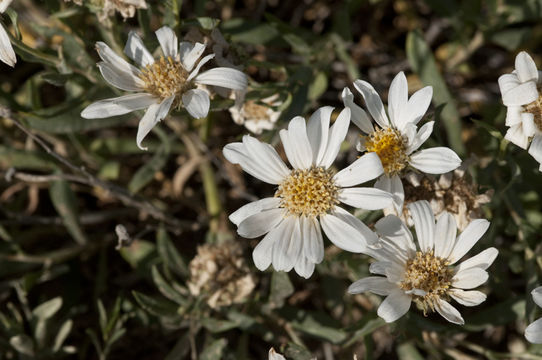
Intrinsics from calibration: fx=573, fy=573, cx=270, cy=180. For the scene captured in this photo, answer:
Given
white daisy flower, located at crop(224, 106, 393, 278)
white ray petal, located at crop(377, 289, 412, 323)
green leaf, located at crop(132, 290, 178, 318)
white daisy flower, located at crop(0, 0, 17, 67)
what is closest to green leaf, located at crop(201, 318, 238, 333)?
green leaf, located at crop(132, 290, 178, 318)

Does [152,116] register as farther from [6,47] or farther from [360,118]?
[360,118]

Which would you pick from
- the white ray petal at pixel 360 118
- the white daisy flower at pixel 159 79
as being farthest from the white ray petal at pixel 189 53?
the white ray petal at pixel 360 118

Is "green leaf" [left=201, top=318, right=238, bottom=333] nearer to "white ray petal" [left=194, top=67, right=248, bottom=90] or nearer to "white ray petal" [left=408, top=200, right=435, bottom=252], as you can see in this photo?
"white ray petal" [left=408, top=200, right=435, bottom=252]

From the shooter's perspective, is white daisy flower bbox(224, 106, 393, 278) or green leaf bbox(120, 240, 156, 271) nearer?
white daisy flower bbox(224, 106, 393, 278)

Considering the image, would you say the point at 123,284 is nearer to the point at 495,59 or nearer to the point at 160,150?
the point at 160,150

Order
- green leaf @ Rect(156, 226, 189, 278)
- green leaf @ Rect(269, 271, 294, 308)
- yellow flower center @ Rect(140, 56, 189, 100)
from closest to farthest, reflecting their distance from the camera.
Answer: yellow flower center @ Rect(140, 56, 189, 100) → green leaf @ Rect(269, 271, 294, 308) → green leaf @ Rect(156, 226, 189, 278)

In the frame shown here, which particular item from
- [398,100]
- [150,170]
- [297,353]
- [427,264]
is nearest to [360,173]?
[398,100]
